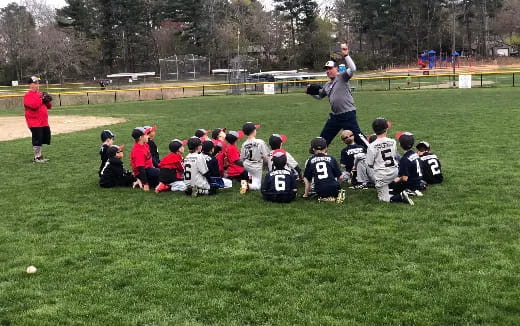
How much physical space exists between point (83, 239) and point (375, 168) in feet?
13.4

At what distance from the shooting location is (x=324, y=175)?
7203mm

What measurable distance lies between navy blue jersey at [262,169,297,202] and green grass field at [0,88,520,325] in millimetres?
238

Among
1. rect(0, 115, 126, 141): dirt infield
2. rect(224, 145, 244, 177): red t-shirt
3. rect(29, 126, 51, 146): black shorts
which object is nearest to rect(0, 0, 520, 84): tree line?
rect(0, 115, 126, 141): dirt infield

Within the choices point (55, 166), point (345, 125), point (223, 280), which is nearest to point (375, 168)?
point (345, 125)

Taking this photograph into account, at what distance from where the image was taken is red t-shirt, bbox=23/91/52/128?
38.7 ft

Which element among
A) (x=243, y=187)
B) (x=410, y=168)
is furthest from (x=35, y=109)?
(x=410, y=168)

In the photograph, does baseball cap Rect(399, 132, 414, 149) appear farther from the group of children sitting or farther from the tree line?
the tree line

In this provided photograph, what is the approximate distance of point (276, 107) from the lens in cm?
2447

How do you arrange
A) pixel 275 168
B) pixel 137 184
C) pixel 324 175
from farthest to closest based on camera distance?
pixel 137 184
pixel 275 168
pixel 324 175

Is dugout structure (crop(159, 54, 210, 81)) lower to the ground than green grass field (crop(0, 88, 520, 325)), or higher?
higher

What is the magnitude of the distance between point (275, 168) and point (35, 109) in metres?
7.21

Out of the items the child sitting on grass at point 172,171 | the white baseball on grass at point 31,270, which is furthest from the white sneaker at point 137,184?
the white baseball on grass at point 31,270

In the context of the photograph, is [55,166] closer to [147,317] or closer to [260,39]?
[147,317]

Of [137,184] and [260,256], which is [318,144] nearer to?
[260,256]
